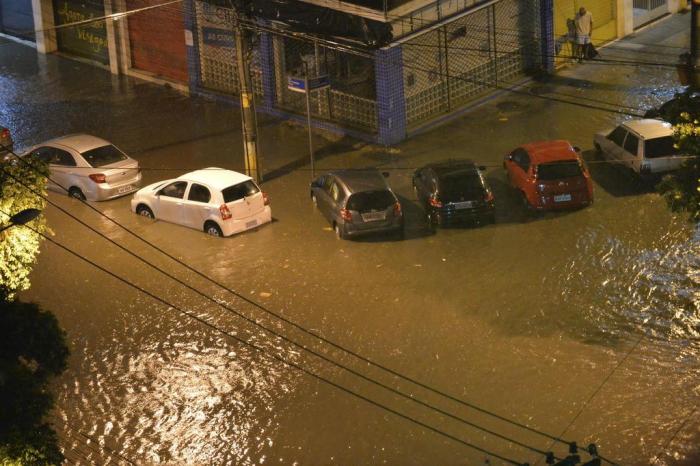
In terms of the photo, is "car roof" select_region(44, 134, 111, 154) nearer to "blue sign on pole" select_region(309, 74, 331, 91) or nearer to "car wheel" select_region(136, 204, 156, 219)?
"car wheel" select_region(136, 204, 156, 219)

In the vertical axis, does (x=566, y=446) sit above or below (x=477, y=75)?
below

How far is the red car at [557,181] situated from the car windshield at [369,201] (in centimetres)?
316

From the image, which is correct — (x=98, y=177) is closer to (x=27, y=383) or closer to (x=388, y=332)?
(x=388, y=332)

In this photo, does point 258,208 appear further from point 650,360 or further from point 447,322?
point 650,360

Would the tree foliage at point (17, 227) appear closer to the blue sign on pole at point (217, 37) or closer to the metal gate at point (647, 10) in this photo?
the blue sign on pole at point (217, 37)

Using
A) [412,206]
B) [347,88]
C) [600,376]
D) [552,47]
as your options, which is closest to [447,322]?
[600,376]

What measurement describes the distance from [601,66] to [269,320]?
17948 millimetres

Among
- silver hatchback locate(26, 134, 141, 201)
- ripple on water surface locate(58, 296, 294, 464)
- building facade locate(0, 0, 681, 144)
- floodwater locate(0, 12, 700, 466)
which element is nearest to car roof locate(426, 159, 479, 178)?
floodwater locate(0, 12, 700, 466)

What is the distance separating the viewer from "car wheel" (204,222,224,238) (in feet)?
78.6

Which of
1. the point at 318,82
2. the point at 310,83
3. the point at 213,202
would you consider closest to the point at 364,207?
the point at 213,202

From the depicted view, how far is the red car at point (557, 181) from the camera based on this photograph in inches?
939

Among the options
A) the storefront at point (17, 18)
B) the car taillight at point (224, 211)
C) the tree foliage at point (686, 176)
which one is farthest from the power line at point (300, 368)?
the storefront at point (17, 18)

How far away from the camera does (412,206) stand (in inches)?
989

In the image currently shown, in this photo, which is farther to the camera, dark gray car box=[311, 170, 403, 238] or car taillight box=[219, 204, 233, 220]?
car taillight box=[219, 204, 233, 220]
